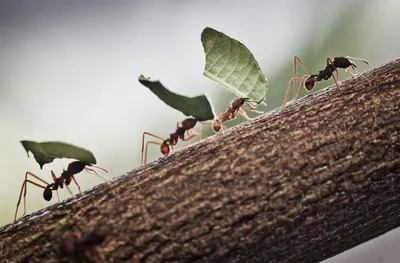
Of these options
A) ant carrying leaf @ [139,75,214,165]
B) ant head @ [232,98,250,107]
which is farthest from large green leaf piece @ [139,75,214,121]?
ant head @ [232,98,250,107]

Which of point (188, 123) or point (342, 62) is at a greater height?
point (342, 62)

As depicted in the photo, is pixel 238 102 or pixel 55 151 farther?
pixel 238 102

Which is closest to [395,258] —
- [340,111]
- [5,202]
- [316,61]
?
[316,61]

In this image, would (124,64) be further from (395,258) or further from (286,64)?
(395,258)

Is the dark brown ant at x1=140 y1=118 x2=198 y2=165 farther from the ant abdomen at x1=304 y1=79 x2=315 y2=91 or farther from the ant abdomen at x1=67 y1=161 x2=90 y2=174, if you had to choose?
the ant abdomen at x1=304 y1=79 x2=315 y2=91

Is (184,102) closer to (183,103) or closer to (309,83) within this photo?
(183,103)

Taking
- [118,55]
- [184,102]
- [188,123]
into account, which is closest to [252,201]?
[184,102]
